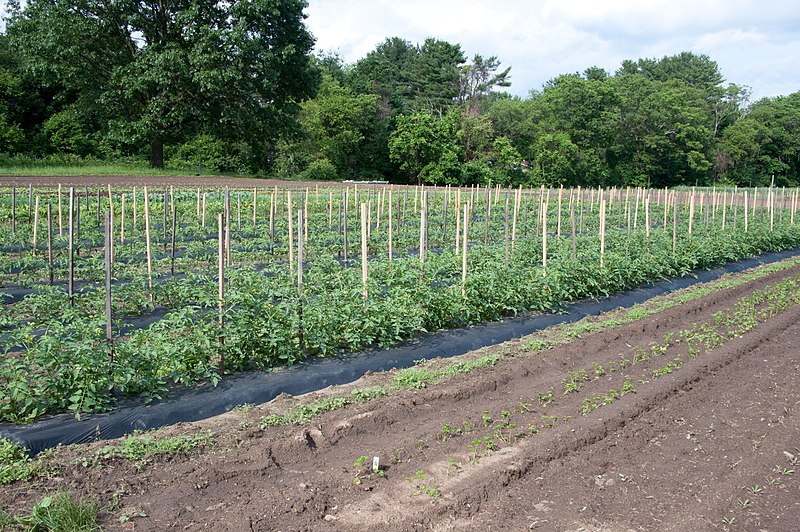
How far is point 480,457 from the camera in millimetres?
4453

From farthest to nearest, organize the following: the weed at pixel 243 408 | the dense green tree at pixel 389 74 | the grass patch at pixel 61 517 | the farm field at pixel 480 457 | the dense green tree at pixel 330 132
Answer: the dense green tree at pixel 389 74
the dense green tree at pixel 330 132
the weed at pixel 243 408
the farm field at pixel 480 457
the grass patch at pixel 61 517

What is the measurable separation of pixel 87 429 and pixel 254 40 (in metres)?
25.7

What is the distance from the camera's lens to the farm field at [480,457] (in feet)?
12.3

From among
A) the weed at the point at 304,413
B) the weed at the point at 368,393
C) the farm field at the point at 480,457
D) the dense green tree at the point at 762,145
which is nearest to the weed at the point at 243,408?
the farm field at the point at 480,457

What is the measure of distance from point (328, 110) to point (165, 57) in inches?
610

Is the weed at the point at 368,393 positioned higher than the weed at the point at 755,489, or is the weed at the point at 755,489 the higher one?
the weed at the point at 368,393

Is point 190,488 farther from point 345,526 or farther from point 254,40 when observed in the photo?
point 254,40

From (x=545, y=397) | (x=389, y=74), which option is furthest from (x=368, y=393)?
(x=389, y=74)

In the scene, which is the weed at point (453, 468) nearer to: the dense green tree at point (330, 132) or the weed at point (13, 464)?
the weed at point (13, 464)

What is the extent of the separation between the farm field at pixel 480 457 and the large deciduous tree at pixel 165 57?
23480 mm

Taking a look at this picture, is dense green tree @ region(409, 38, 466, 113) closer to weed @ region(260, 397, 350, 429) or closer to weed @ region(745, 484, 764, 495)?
weed @ region(260, 397, 350, 429)

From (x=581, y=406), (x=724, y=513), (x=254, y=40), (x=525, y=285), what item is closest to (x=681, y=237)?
(x=525, y=285)

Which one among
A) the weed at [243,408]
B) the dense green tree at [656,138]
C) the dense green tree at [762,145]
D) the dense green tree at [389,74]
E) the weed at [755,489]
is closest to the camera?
the weed at [755,489]

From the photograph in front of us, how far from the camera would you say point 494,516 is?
147 inches
